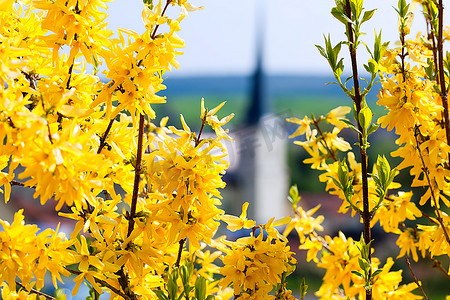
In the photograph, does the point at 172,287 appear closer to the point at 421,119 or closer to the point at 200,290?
the point at 200,290

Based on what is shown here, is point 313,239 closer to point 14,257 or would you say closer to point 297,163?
point 14,257

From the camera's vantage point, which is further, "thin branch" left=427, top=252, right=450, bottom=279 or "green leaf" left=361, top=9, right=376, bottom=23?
"thin branch" left=427, top=252, right=450, bottom=279

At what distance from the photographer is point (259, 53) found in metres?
5.93

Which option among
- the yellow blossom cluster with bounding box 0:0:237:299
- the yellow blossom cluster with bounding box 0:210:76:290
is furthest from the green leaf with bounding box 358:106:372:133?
the yellow blossom cluster with bounding box 0:210:76:290

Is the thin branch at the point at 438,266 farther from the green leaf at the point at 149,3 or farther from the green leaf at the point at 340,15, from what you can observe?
the green leaf at the point at 149,3

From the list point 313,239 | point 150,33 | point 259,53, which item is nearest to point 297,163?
point 259,53

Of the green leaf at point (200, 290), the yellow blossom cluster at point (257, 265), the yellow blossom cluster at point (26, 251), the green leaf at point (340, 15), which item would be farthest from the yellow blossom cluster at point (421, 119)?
the yellow blossom cluster at point (26, 251)

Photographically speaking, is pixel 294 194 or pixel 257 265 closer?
pixel 257 265

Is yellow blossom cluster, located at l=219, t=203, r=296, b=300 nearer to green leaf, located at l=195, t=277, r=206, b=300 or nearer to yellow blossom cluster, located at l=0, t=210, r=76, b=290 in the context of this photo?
green leaf, located at l=195, t=277, r=206, b=300

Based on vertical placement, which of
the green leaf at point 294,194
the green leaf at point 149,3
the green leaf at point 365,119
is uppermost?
the green leaf at point 149,3

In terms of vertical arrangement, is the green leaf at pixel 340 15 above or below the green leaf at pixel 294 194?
above

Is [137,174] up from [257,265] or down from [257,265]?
up

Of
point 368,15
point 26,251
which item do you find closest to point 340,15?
point 368,15

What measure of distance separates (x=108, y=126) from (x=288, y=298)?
370 mm
